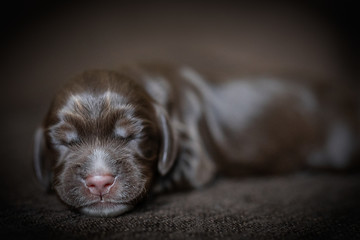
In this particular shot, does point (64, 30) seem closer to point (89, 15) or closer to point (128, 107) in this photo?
point (89, 15)

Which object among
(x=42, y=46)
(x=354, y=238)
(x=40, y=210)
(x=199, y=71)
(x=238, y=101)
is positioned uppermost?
(x=42, y=46)

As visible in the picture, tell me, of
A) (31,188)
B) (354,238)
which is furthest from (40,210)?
(354,238)

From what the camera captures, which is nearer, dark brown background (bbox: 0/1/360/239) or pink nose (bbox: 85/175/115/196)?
pink nose (bbox: 85/175/115/196)

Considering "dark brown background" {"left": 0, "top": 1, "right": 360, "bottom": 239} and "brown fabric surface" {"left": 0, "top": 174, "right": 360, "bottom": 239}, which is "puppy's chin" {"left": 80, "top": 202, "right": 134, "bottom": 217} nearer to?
"brown fabric surface" {"left": 0, "top": 174, "right": 360, "bottom": 239}

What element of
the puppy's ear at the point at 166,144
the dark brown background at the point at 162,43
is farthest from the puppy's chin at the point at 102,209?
the dark brown background at the point at 162,43

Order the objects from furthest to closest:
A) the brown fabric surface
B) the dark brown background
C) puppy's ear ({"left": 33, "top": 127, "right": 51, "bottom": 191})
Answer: the dark brown background → puppy's ear ({"left": 33, "top": 127, "right": 51, "bottom": 191}) → the brown fabric surface

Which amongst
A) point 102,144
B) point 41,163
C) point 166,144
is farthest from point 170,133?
point 41,163

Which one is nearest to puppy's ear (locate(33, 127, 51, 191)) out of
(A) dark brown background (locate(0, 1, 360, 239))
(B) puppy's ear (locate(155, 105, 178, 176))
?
(A) dark brown background (locate(0, 1, 360, 239))

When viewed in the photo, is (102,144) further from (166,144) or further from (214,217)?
(214,217)
